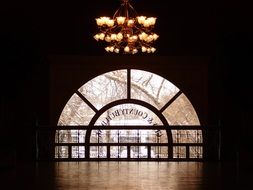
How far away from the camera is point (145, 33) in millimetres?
13188

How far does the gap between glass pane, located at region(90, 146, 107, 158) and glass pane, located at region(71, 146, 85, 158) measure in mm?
211

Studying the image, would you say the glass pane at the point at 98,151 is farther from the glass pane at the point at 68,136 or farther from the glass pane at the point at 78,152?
the glass pane at the point at 68,136

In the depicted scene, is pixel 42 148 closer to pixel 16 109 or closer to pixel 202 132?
pixel 16 109

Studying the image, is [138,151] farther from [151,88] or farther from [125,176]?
[125,176]

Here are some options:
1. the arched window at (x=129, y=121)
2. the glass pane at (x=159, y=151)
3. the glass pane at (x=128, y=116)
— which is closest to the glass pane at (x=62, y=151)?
the arched window at (x=129, y=121)

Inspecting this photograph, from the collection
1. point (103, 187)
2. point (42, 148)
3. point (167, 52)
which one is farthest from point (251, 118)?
point (103, 187)

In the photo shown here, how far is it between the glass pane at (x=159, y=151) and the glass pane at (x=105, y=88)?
1.45m

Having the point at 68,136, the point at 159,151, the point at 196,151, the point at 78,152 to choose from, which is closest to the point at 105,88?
the point at 68,136

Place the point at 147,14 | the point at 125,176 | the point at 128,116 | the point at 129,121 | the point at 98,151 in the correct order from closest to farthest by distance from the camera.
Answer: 1. the point at 125,176
2. the point at 147,14
3. the point at 98,151
4. the point at 129,121
5. the point at 128,116

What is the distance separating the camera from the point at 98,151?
15.4 meters

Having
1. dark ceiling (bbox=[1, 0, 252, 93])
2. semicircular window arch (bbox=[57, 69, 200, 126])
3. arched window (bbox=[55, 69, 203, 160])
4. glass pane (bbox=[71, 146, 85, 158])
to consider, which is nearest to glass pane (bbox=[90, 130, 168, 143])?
arched window (bbox=[55, 69, 203, 160])

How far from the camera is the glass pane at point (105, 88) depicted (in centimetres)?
1570

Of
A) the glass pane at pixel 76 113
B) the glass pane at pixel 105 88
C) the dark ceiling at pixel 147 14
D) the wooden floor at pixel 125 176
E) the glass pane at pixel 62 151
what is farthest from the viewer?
the glass pane at pixel 105 88

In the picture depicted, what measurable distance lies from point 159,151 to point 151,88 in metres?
1.52
